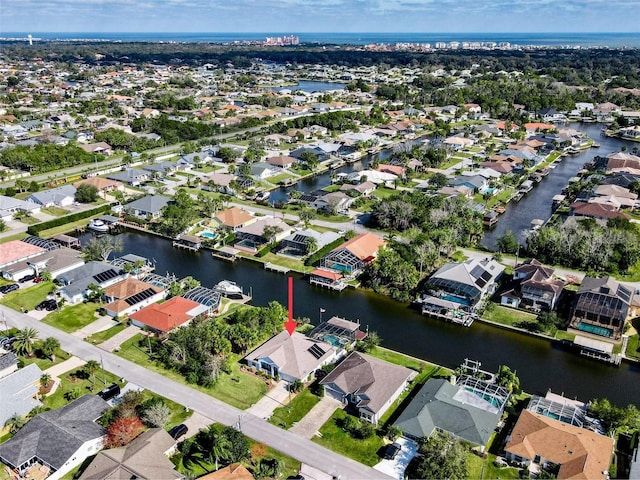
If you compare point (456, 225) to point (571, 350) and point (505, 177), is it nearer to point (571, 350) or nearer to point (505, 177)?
point (571, 350)

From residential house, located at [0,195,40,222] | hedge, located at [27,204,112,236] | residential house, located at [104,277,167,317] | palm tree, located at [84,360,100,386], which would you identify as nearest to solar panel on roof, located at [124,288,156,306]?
residential house, located at [104,277,167,317]

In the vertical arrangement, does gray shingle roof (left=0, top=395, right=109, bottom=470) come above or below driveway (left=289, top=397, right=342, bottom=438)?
above

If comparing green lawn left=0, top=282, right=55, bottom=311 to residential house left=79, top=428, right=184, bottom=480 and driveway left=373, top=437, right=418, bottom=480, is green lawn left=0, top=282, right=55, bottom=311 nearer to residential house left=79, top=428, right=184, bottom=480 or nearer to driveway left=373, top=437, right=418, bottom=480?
residential house left=79, top=428, right=184, bottom=480

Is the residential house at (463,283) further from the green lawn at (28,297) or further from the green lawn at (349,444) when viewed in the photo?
the green lawn at (28,297)

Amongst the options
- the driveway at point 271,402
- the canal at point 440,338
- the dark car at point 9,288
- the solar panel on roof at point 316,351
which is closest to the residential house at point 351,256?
the canal at point 440,338

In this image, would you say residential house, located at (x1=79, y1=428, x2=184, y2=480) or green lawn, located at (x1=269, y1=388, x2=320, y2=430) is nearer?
residential house, located at (x1=79, y1=428, x2=184, y2=480)
